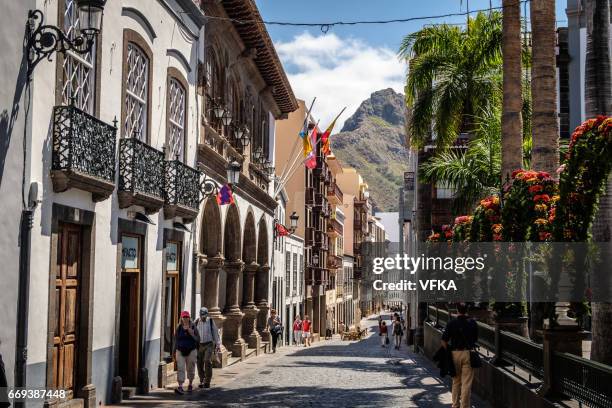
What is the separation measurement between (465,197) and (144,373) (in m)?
13.7

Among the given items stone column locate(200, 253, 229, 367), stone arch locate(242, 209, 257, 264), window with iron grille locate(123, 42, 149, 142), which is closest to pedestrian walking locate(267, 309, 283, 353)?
stone arch locate(242, 209, 257, 264)

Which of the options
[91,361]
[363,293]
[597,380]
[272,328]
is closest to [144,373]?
[91,361]

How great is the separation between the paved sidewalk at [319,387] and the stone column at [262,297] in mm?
7470

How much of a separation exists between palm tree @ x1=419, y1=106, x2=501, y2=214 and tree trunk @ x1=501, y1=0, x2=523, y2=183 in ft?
18.0

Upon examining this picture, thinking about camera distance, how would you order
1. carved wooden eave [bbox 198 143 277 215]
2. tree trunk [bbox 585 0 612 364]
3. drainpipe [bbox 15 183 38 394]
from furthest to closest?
1. carved wooden eave [bbox 198 143 277 215]
2. tree trunk [bbox 585 0 612 364]
3. drainpipe [bbox 15 183 38 394]

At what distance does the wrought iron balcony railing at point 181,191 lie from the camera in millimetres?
17047

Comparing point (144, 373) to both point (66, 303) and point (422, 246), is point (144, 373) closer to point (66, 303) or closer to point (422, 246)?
point (66, 303)

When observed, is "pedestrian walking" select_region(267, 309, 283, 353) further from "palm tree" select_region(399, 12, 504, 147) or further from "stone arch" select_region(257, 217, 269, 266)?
"palm tree" select_region(399, 12, 504, 147)

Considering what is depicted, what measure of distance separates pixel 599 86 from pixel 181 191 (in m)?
8.93

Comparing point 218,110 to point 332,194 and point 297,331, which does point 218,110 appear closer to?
point 297,331

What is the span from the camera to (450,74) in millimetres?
26047

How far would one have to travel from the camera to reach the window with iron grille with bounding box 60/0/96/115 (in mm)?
12148

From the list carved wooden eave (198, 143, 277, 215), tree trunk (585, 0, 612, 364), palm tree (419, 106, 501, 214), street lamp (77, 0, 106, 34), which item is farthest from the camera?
palm tree (419, 106, 501, 214)

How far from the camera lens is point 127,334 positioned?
15719 mm
